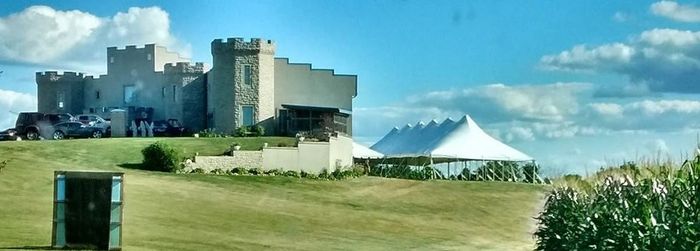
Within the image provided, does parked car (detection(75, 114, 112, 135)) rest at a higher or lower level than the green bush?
higher

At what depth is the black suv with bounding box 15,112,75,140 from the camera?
69312 millimetres

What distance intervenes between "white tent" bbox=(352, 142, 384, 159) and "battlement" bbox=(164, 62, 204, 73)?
1436 cm

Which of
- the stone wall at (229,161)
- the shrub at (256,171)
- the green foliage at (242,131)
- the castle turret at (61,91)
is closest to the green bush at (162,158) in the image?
the stone wall at (229,161)

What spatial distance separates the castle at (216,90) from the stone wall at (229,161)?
1481 cm

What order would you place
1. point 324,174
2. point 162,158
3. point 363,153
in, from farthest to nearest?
point 363,153 → point 324,174 → point 162,158

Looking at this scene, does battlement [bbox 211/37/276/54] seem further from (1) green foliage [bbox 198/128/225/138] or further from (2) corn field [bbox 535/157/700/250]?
(2) corn field [bbox 535/157/700/250]

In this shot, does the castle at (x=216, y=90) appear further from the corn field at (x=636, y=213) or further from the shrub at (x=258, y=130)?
the corn field at (x=636, y=213)

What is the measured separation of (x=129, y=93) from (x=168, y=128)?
28.3 ft

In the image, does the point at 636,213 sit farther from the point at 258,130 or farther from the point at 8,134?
the point at 258,130

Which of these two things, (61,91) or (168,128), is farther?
(61,91)

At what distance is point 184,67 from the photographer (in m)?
81.1

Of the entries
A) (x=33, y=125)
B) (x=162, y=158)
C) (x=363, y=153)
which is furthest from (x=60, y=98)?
(x=162, y=158)

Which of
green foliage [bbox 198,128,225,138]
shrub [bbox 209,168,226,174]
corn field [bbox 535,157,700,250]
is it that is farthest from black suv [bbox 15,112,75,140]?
corn field [bbox 535,157,700,250]

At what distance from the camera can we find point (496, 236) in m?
39.8
